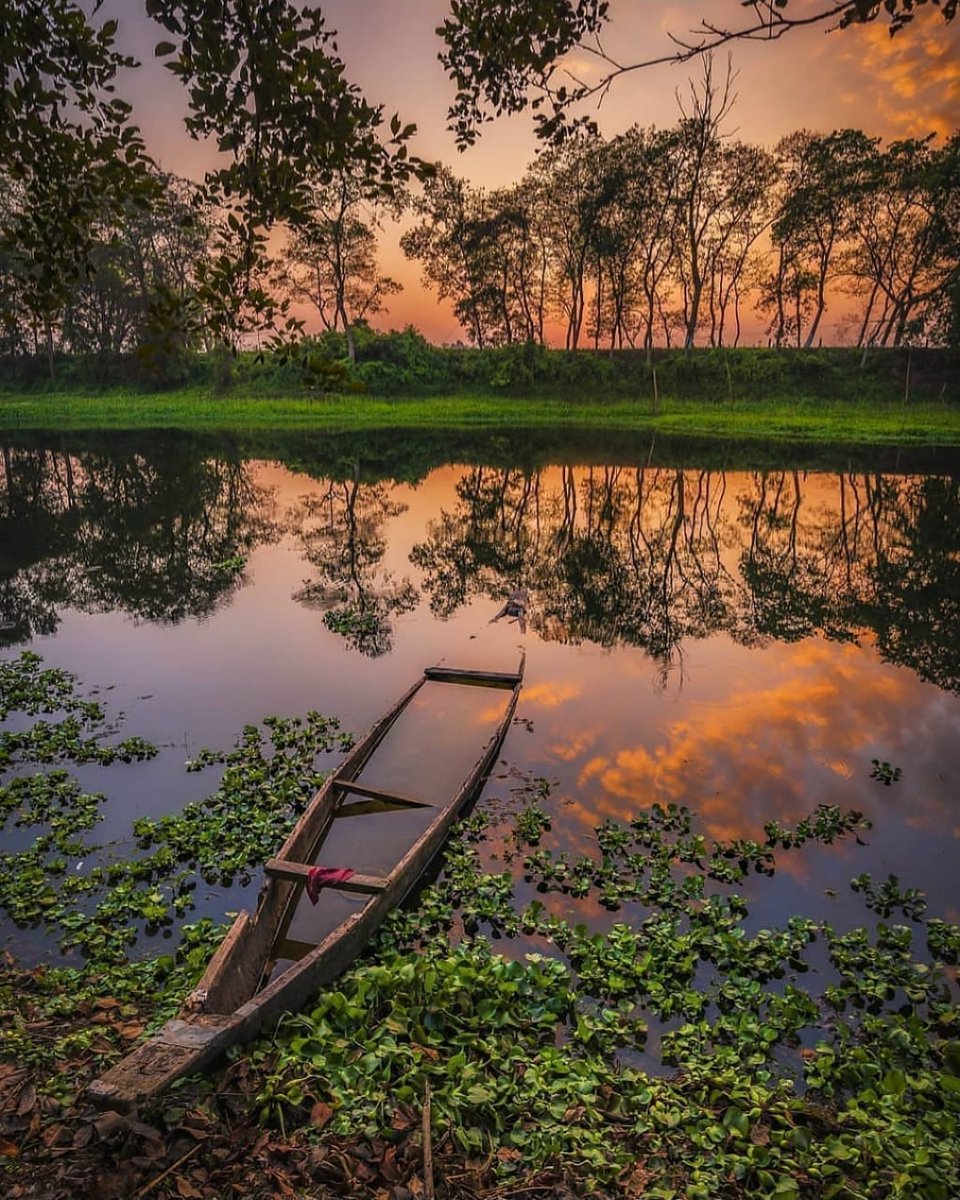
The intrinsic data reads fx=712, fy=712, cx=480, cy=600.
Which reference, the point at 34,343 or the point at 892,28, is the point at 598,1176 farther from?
the point at 34,343

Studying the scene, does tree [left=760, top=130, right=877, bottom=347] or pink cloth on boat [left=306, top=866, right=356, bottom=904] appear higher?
tree [left=760, top=130, right=877, bottom=347]

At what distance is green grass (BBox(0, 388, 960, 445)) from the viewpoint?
165ft

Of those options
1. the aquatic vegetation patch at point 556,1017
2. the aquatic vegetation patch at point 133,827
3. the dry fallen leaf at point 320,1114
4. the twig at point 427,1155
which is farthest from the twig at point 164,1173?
the aquatic vegetation patch at point 133,827

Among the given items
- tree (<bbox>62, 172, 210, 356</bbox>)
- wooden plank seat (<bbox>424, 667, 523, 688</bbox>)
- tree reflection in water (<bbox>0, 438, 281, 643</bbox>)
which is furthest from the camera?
tree (<bbox>62, 172, 210, 356</bbox>)

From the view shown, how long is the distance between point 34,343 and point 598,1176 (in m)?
90.1

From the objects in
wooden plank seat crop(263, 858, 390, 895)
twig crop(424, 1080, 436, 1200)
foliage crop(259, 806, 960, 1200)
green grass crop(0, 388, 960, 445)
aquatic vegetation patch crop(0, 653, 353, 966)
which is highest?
green grass crop(0, 388, 960, 445)

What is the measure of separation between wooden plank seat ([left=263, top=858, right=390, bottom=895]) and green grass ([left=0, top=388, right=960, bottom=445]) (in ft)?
157

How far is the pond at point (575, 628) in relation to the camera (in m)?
9.39

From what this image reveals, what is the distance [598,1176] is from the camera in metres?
4.32

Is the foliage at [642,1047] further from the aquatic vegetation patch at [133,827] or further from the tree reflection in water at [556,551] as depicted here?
the tree reflection in water at [556,551]

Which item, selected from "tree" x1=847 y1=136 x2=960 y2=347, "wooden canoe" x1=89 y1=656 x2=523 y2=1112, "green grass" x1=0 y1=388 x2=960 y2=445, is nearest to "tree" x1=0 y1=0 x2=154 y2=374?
"wooden canoe" x1=89 y1=656 x2=523 y2=1112

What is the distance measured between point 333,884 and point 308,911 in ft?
2.19

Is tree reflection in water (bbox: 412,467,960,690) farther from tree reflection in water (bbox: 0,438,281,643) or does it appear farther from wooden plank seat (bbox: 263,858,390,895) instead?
wooden plank seat (bbox: 263,858,390,895)

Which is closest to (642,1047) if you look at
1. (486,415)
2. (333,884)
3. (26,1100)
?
(333,884)
